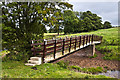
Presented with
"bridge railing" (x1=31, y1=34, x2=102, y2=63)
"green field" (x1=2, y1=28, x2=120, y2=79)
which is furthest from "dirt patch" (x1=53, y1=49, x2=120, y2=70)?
"bridge railing" (x1=31, y1=34, x2=102, y2=63)

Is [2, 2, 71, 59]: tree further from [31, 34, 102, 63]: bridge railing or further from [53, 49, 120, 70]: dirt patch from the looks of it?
[53, 49, 120, 70]: dirt patch

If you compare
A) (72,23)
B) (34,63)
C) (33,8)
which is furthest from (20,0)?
(72,23)

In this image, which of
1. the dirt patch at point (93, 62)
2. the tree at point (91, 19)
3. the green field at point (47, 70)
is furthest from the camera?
the tree at point (91, 19)

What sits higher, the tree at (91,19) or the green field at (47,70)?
the tree at (91,19)

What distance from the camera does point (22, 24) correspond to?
16.1 m

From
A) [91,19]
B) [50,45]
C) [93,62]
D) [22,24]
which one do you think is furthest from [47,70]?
[91,19]

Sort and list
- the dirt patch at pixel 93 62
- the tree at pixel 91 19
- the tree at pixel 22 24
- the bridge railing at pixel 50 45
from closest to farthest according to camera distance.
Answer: the bridge railing at pixel 50 45
the tree at pixel 22 24
the dirt patch at pixel 93 62
the tree at pixel 91 19

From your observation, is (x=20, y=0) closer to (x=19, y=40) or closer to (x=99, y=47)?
(x=19, y=40)

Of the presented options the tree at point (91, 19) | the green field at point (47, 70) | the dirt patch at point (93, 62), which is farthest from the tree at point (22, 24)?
the tree at point (91, 19)

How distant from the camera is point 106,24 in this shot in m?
83.6

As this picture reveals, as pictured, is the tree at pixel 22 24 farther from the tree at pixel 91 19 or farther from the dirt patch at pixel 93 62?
the tree at pixel 91 19

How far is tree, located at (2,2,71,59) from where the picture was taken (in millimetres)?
15000

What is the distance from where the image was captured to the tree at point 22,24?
1500 cm

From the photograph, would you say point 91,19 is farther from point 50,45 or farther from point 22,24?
point 50,45
